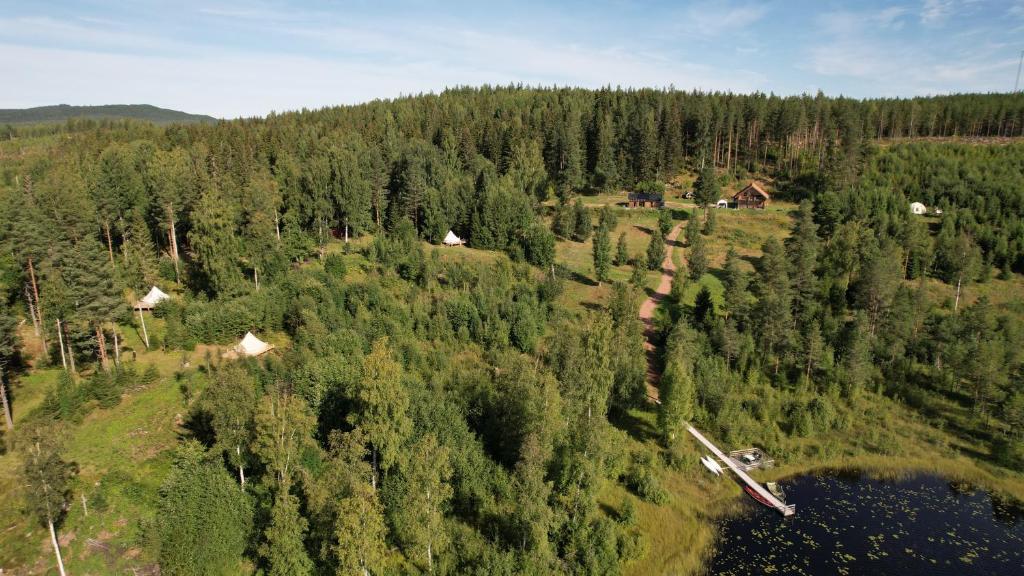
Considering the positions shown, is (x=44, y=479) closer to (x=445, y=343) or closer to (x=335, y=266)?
(x=445, y=343)

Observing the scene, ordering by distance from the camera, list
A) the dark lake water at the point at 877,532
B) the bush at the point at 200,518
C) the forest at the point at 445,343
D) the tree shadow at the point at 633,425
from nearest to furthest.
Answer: the bush at the point at 200,518 < the forest at the point at 445,343 < the dark lake water at the point at 877,532 < the tree shadow at the point at 633,425

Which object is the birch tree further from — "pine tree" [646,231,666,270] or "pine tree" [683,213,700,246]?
"pine tree" [683,213,700,246]

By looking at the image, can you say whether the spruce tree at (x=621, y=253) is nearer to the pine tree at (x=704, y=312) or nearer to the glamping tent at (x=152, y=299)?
the pine tree at (x=704, y=312)

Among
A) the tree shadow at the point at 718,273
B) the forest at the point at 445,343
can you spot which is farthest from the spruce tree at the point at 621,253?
the tree shadow at the point at 718,273

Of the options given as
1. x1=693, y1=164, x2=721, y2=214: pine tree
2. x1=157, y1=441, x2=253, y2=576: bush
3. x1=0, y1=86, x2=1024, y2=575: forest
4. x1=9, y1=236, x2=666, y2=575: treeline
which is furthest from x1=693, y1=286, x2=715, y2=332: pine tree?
Answer: x1=157, y1=441, x2=253, y2=576: bush

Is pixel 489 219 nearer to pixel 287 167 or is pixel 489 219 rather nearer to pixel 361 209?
pixel 361 209

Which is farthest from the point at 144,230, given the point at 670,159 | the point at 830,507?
the point at 670,159

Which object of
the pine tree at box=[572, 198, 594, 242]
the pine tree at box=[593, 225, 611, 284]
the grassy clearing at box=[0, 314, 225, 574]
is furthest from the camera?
the pine tree at box=[572, 198, 594, 242]
